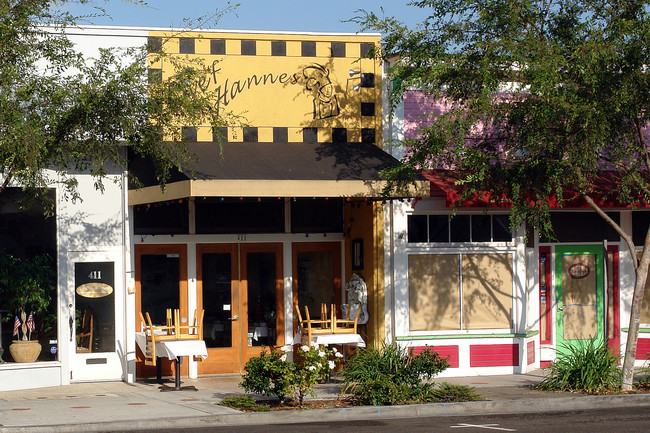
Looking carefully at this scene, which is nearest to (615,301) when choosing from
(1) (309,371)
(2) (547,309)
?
(2) (547,309)

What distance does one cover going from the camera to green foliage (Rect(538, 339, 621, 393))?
536 inches

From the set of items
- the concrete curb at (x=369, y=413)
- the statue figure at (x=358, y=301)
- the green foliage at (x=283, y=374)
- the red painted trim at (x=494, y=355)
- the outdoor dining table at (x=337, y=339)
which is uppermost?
the statue figure at (x=358, y=301)

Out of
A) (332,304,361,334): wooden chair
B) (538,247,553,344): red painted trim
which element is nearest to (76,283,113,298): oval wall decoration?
(332,304,361,334): wooden chair

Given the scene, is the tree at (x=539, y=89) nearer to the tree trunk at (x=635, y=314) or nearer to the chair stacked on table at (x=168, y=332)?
the tree trunk at (x=635, y=314)

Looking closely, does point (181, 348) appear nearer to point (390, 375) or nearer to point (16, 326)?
point (16, 326)

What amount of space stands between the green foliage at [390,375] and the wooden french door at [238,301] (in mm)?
3711

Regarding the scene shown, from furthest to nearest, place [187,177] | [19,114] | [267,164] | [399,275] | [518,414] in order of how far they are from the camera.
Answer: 1. [399,275]
2. [267,164]
3. [187,177]
4. [518,414]
5. [19,114]


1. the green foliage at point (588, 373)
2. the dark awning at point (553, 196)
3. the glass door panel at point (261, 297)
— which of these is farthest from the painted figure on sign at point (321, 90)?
the green foliage at point (588, 373)

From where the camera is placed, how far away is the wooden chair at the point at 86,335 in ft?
51.4

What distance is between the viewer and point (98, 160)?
42.2 feet

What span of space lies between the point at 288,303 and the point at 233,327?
113 cm

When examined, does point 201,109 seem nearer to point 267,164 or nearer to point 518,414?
point 267,164

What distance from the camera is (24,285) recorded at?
49.7ft

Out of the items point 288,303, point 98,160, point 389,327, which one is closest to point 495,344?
point 389,327
